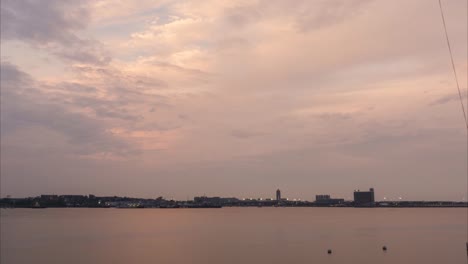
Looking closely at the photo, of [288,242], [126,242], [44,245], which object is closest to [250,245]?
[288,242]

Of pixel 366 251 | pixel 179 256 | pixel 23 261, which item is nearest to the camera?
pixel 23 261

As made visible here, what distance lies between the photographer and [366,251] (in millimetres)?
65000

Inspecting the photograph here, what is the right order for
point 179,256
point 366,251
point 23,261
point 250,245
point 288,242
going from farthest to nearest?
point 288,242
point 250,245
point 366,251
point 179,256
point 23,261

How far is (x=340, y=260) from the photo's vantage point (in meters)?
Result: 57.0

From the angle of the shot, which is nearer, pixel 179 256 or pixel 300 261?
pixel 300 261

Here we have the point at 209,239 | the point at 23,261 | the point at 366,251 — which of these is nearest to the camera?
the point at 23,261

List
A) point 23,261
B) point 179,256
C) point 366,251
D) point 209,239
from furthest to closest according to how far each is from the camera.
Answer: point 209,239, point 366,251, point 179,256, point 23,261

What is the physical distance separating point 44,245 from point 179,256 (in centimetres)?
2379

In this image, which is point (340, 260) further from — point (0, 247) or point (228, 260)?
point (0, 247)

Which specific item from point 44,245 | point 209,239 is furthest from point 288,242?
point 44,245

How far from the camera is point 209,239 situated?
82.2 metres

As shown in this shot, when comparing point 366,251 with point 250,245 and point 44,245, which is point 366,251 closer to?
point 250,245

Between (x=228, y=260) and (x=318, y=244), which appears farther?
(x=318, y=244)

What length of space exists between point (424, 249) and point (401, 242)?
10019 mm
